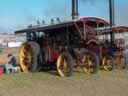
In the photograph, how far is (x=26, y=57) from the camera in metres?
18.7

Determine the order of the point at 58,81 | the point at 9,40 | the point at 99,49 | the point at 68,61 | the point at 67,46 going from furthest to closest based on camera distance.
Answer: the point at 9,40 < the point at 99,49 < the point at 67,46 < the point at 68,61 < the point at 58,81

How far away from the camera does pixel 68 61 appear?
1602cm

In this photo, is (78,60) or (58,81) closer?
(58,81)

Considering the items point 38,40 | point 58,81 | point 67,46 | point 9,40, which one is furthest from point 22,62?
point 9,40

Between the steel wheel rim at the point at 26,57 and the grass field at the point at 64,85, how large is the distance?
2.40 metres

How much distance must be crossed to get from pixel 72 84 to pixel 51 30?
4.96 meters

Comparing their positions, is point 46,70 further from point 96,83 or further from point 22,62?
point 96,83

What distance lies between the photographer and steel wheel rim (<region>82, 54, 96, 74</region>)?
1652 centimetres

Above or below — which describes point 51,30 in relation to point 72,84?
above

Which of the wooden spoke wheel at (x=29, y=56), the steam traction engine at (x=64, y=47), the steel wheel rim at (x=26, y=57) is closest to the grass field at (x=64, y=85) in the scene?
the steam traction engine at (x=64, y=47)

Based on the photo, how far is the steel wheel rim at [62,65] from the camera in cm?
1623

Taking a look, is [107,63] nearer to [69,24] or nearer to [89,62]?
[89,62]

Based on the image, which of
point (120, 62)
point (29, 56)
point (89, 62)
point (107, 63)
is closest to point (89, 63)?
point (89, 62)

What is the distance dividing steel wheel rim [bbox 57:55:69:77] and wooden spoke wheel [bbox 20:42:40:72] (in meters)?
1.72
